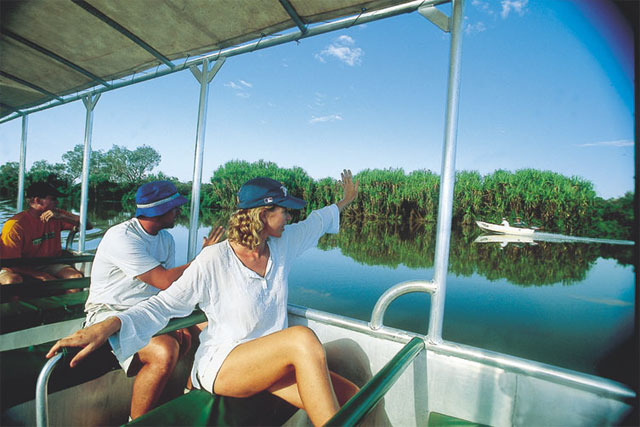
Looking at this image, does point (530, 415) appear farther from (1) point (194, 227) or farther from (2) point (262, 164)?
(2) point (262, 164)

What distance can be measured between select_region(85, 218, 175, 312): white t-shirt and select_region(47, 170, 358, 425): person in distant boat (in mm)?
454

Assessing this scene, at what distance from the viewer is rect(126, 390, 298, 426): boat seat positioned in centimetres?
106

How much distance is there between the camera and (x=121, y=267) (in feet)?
5.25

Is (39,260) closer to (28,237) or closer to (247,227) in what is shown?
(28,237)

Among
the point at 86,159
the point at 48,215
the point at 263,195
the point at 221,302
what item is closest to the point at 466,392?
the point at 221,302

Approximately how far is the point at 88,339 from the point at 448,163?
1.45 m

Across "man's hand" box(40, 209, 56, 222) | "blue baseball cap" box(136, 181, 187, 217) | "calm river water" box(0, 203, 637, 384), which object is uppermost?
"blue baseball cap" box(136, 181, 187, 217)

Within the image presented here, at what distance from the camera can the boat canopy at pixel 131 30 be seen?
5.52ft

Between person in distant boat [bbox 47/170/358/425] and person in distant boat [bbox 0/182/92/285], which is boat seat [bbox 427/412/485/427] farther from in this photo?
person in distant boat [bbox 0/182/92/285]

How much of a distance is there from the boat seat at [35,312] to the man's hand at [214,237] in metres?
0.80

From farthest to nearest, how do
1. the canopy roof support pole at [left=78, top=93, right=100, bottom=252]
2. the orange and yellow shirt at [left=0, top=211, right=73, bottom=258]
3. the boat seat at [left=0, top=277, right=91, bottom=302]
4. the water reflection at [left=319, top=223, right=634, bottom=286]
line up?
the water reflection at [left=319, top=223, right=634, bottom=286], the canopy roof support pole at [left=78, top=93, right=100, bottom=252], the orange and yellow shirt at [left=0, top=211, right=73, bottom=258], the boat seat at [left=0, top=277, right=91, bottom=302]

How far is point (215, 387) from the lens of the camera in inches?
49.2

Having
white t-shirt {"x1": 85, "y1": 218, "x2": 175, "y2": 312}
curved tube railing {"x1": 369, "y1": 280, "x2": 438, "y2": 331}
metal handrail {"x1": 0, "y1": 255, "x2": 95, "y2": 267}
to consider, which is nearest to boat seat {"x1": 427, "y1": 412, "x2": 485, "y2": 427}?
curved tube railing {"x1": 369, "y1": 280, "x2": 438, "y2": 331}

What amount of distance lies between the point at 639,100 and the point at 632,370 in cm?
82
